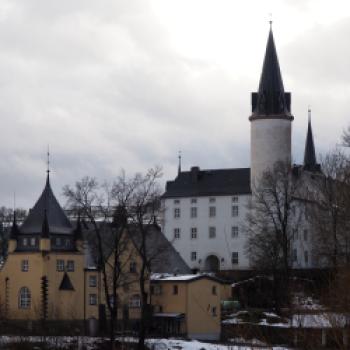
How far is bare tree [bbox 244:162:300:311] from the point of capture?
229 feet

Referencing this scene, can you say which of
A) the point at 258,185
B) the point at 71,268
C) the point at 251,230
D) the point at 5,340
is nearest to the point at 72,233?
the point at 71,268

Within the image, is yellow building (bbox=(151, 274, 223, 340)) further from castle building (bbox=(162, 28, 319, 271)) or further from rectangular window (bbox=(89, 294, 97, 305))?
castle building (bbox=(162, 28, 319, 271))

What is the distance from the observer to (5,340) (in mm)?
52688

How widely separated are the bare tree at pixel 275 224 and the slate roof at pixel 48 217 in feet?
47.9

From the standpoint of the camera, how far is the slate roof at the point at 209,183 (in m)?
102

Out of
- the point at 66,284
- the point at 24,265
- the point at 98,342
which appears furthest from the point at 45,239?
the point at 98,342

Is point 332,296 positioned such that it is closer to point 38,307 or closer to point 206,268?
point 38,307

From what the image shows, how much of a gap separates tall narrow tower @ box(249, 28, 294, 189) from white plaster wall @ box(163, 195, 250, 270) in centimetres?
524

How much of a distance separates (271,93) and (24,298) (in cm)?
4013

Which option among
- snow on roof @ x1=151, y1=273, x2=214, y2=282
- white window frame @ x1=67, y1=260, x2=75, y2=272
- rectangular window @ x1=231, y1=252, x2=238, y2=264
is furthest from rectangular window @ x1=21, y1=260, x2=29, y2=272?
rectangular window @ x1=231, y1=252, x2=238, y2=264

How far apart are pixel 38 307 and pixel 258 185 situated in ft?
121

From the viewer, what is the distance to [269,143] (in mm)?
96625

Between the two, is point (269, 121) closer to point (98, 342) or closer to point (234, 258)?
point (234, 258)

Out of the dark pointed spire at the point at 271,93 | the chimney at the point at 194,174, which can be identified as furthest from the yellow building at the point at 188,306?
the chimney at the point at 194,174
